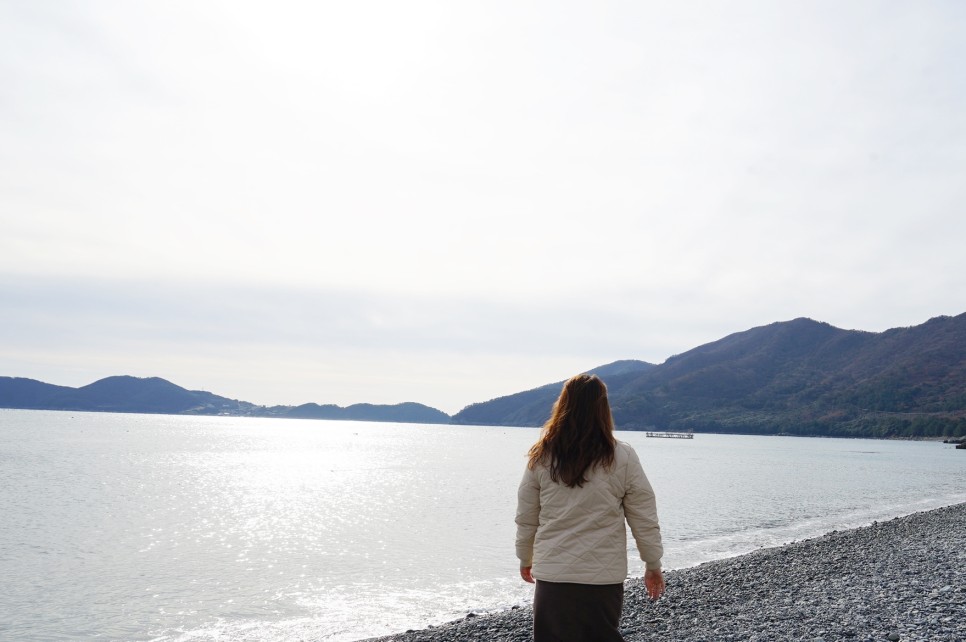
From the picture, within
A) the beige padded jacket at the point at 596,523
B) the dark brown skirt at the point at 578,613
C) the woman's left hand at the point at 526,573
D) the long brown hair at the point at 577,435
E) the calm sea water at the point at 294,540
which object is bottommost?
the calm sea water at the point at 294,540

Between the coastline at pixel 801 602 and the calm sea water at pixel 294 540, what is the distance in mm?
3584

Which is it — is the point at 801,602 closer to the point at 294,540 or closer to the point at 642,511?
the point at 642,511

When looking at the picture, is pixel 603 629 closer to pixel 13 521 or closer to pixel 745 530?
pixel 745 530

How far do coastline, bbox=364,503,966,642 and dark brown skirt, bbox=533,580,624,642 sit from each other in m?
6.47

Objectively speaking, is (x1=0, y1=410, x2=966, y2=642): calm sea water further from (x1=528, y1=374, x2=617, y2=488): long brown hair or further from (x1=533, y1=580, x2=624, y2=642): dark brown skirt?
(x1=528, y1=374, x2=617, y2=488): long brown hair

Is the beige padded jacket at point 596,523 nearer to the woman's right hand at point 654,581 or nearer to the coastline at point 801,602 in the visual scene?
the woman's right hand at point 654,581

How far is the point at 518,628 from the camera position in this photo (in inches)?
501

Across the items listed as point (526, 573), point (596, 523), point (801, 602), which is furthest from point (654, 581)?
point (801, 602)

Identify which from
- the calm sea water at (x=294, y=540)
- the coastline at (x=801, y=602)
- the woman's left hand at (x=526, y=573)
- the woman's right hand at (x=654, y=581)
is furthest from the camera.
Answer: the calm sea water at (x=294, y=540)

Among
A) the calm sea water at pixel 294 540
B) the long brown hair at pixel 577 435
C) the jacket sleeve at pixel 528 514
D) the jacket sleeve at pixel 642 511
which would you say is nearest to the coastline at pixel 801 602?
the calm sea water at pixel 294 540

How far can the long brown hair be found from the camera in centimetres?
488

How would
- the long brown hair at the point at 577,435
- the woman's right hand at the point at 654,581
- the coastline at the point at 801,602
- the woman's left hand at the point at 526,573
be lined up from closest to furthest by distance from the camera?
the long brown hair at the point at 577,435, the woman's right hand at the point at 654,581, the woman's left hand at the point at 526,573, the coastline at the point at 801,602

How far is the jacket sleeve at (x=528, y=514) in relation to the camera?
5.11 m

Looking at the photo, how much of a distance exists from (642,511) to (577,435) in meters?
0.74
